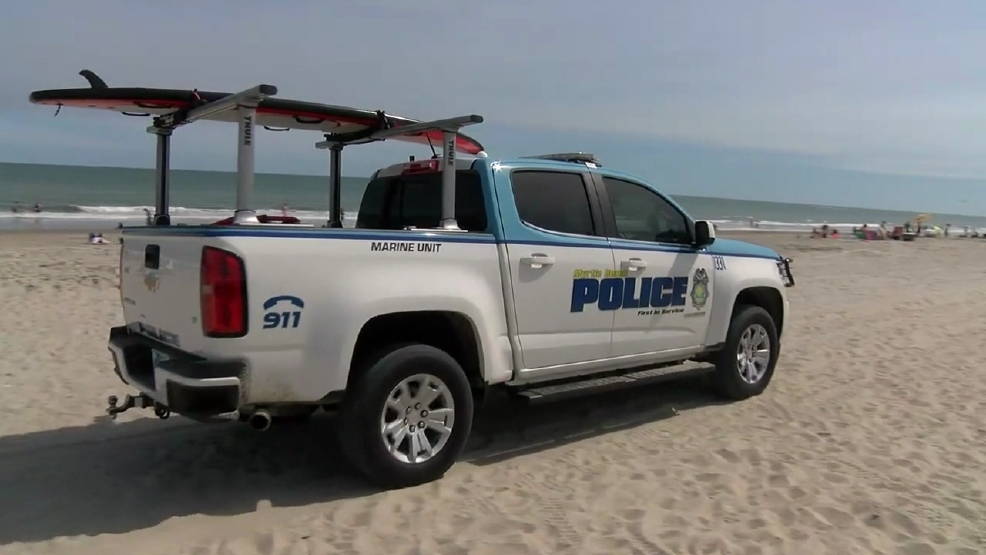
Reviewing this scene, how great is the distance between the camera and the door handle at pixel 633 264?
5581mm

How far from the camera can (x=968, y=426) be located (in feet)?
19.5

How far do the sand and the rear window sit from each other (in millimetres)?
1529

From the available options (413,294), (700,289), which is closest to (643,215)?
(700,289)

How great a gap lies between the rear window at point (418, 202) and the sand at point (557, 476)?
153 cm

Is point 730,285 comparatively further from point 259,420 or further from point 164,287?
point 164,287

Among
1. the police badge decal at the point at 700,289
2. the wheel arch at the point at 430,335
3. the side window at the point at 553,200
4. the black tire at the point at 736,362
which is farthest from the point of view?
the black tire at the point at 736,362

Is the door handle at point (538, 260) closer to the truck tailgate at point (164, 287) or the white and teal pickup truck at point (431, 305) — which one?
the white and teal pickup truck at point (431, 305)

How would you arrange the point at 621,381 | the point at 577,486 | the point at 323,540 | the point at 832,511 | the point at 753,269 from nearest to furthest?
the point at 323,540 < the point at 832,511 < the point at 577,486 < the point at 621,381 < the point at 753,269

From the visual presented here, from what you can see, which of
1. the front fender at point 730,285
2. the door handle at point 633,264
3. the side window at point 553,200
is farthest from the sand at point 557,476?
the side window at point 553,200

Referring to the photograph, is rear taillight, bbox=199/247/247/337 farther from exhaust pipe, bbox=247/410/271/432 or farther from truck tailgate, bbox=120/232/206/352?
exhaust pipe, bbox=247/410/271/432

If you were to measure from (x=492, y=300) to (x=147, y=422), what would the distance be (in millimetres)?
2978

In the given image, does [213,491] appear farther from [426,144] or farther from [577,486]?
[426,144]

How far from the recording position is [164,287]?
166 inches

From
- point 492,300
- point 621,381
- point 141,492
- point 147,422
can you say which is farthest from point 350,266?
point 147,422
